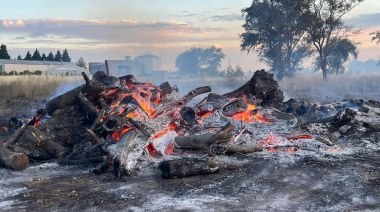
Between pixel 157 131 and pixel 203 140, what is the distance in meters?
0.96

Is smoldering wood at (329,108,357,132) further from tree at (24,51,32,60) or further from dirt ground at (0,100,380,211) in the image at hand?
tree at (24,51,32,60)

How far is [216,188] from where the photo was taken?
604 centimetres

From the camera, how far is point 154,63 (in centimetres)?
4006

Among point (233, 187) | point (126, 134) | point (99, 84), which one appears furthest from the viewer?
point (99, 84)

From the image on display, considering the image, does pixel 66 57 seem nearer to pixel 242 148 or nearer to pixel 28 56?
pixel 28 56

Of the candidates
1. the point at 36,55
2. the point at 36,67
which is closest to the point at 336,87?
the point at 36,67

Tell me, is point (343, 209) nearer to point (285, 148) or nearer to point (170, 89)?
point (285, 148)

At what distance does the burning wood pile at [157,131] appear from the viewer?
7398mm

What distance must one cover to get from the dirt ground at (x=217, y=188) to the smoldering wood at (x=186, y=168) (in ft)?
0.31

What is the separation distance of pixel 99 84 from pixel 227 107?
3080 millimetres

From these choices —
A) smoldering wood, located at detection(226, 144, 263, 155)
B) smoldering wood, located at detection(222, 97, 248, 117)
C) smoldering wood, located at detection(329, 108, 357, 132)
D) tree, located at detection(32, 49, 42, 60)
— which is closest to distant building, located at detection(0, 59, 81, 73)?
tree, located at detection(32, 49, 42, 60)

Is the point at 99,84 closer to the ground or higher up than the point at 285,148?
higher up

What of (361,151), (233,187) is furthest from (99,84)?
(361,151)

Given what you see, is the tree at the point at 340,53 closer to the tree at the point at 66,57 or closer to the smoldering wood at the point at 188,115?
the smoldering wood at the point at 188,115
